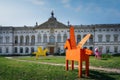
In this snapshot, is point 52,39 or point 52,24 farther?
point 52,39

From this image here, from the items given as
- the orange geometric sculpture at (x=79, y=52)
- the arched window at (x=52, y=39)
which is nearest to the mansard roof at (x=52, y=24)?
the arched window at (x=52, y=39)

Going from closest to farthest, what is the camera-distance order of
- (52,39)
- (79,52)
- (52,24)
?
(79,52), (52,24), (52,39)

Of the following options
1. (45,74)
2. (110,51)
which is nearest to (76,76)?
(45,74)

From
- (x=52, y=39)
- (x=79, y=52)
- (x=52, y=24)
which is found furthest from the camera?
(x=52, y=39)

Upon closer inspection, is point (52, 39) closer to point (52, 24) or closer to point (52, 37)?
point (52, 37)

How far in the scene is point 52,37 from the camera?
69000 millimetres

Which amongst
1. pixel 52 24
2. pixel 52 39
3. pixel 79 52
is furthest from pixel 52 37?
pixel 79 52

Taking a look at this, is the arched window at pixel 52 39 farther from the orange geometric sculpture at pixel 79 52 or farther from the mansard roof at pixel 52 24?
the orange geometric sculpture at pixel 79 52

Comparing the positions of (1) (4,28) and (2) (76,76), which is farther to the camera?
(1) (4,28)

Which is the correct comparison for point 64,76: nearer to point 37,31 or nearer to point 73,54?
point 73,54

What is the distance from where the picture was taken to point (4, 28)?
7181cm

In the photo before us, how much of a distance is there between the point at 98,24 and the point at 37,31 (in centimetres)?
1584

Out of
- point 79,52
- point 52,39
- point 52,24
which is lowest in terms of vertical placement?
point 79,52

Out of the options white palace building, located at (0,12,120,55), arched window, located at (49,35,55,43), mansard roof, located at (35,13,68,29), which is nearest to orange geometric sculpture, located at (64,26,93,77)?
white palace building, located at (0,12,120,55)
